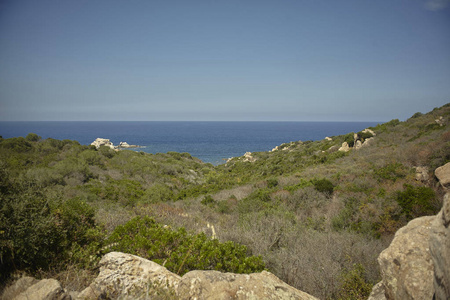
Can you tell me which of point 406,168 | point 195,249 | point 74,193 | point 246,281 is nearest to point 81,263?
point 195,249

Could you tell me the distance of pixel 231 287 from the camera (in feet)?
9.73

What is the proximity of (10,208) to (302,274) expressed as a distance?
5.82m

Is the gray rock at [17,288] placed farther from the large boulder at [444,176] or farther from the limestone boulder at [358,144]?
the limestone boulder at [358,144]

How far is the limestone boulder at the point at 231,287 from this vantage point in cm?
288

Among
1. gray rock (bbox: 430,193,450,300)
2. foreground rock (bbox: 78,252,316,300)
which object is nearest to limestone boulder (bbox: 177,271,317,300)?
foreground rock (bbox: 78,252,316,300)

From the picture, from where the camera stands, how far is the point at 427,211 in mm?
6871

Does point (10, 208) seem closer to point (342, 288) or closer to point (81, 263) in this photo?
point (81, 263)

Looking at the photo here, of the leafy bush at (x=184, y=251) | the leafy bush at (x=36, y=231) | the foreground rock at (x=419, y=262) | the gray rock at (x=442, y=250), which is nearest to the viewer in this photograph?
the gray rock at (x=442, y=250)

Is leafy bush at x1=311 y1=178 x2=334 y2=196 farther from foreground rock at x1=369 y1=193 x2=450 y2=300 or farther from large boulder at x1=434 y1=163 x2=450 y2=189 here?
foreground rock at x1=369 y1=193 x2=450 y2=300

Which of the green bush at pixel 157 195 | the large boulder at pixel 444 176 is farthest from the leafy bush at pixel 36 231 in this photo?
the large boulder at pixel 444 176

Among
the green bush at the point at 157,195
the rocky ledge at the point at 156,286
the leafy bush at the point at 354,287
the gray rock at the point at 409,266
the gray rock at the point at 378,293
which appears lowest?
the green bush at the point at 157,195

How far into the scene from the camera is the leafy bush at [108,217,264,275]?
4.24 metres

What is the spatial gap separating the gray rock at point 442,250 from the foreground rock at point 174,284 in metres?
1.54

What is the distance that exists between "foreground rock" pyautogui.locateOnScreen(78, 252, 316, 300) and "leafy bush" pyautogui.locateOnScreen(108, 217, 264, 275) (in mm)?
672
